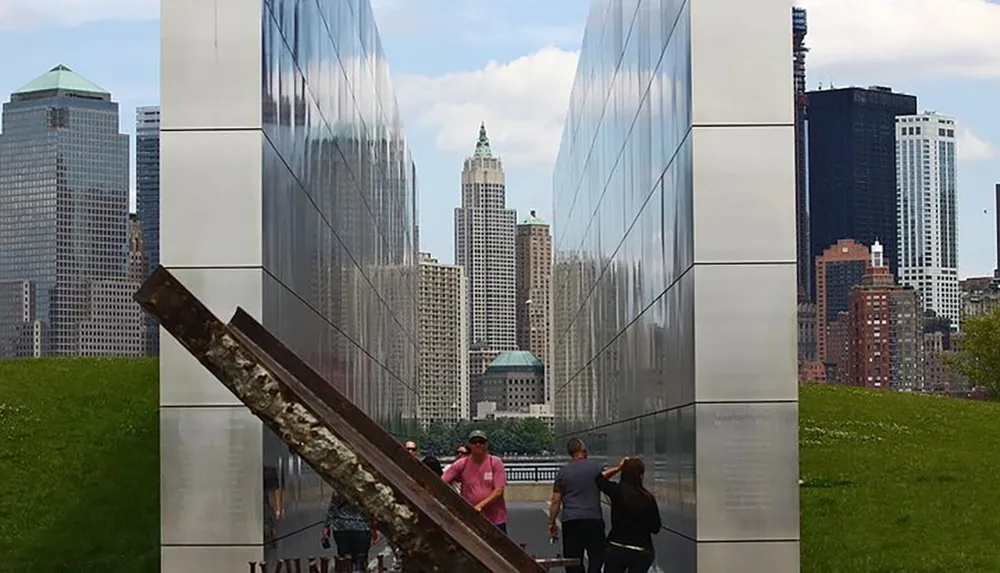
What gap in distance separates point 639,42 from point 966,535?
25.7ft

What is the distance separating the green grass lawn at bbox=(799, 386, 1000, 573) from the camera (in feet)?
73.1

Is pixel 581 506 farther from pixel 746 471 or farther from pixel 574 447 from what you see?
pixel 746 471

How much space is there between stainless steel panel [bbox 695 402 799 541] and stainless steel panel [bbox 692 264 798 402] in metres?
0.18

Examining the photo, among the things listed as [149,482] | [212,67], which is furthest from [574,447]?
[149,482]

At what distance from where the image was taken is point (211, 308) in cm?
1596

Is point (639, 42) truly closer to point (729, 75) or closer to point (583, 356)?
point (729, 75)

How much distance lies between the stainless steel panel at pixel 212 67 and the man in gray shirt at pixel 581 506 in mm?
4058

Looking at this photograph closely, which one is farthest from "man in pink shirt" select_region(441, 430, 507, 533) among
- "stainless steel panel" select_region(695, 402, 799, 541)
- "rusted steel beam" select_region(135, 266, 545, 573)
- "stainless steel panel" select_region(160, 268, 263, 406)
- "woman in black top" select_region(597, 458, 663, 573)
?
"rusted steel beam" select_region(135, 266, 545, 573)

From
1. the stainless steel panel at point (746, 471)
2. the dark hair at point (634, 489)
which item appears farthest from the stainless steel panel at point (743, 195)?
the dark hair at point (634, 489)

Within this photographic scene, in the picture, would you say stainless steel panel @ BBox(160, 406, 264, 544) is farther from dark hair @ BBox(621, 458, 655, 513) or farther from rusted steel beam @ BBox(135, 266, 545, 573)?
rusted steel beam @ BBox(135, 266, 545, 573)

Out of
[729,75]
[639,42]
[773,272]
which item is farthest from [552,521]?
[639,42]

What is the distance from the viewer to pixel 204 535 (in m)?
15.9

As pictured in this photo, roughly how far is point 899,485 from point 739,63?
15.4 metres

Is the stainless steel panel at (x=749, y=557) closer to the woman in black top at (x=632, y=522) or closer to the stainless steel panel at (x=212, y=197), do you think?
the woman in black top at (x=632, y=522)
